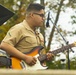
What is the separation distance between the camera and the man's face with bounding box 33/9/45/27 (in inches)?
126

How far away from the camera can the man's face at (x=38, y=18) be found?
126 inches

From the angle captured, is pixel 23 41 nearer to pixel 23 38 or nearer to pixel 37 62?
pixel 23 38

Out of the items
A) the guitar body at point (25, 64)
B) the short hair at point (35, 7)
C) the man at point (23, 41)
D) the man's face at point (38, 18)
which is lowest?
the guitar body at point (25, 64)

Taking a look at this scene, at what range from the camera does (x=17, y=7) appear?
45.0ft

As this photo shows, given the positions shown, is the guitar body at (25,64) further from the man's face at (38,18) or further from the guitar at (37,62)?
the man's face at (38,18)

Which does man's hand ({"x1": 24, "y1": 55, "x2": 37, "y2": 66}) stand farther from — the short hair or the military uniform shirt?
the short hair

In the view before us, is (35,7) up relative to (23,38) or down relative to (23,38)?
up

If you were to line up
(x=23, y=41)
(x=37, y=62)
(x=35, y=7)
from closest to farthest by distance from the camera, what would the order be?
1. (x=23, y=41)
2. (x=37, y=62)
3. (x=35, y=7)

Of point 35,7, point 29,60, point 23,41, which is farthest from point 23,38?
point 35,7

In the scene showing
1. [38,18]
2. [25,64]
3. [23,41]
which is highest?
[38,18]

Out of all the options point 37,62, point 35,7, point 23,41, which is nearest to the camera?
point 23,41

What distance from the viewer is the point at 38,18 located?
325cm

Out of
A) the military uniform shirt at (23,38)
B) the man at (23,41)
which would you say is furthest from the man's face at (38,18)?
the military uniform shirt at (23,38)

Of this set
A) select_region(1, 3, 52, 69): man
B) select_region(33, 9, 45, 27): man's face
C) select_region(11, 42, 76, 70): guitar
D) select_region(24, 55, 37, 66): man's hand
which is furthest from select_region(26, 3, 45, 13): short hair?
select_region(24, 55, 37, 66): man's hand
